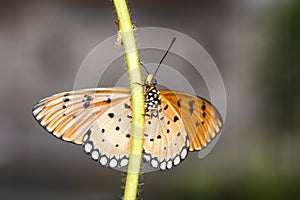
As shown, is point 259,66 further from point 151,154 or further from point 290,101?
point 151,154

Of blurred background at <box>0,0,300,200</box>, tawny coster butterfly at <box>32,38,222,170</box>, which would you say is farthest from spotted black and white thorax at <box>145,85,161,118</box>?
blurred background at <box>0,0,300,200</box>

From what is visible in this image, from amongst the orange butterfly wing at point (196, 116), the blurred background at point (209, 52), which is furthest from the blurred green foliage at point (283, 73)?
the orange butterfly wing at point (196, 116)

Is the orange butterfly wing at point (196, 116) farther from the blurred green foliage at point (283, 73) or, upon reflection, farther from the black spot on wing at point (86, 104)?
the blurred green foliage at point (283, 73)

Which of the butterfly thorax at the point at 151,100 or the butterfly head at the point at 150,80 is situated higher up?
the butterfly head at the point at 150,80

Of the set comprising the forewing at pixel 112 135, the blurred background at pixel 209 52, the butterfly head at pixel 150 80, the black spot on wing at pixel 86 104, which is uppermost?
the blurred background at pixel 209 52

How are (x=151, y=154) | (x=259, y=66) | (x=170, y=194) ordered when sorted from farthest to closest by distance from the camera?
(x=259, y=66) → (x=170, y=194) → (x=151, y=154)

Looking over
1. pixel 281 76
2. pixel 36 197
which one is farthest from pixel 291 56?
pixel 36 197

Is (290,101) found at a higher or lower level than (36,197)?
higher

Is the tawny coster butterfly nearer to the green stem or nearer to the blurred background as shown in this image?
the green stem
